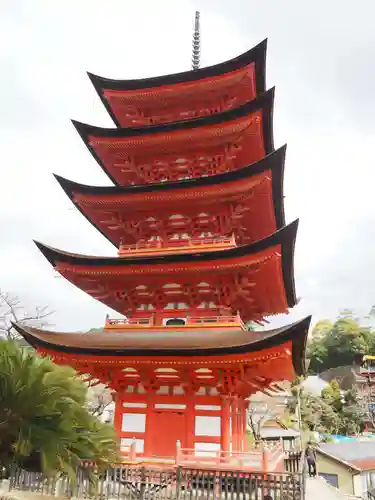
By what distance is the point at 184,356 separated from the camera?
11.0 meters

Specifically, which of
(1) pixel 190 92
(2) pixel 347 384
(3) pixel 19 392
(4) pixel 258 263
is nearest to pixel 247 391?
(4) pixel 258 263

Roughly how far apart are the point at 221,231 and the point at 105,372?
603 cm

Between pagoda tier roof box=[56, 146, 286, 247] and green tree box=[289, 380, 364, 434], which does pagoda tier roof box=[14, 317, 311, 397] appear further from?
green tree box=[289, 380, 364, 434]

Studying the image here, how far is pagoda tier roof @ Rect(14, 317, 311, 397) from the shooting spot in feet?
34.3

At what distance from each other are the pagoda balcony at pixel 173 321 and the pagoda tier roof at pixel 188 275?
0.43 m

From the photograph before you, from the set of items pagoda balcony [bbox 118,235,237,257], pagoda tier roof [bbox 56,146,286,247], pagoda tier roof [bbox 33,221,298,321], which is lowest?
pagoda tier roof [bbox 33,221,298,321]

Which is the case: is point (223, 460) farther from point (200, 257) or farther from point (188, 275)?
point (200, 257)

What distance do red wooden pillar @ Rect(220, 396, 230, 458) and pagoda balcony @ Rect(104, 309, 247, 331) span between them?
86.6 inches

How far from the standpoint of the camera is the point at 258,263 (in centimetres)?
1239

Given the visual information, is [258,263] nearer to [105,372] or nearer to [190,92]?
[105,372]

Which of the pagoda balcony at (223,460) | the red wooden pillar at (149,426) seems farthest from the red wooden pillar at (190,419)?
the red wooden pillar at (149,426)

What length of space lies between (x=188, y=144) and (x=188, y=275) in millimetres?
5431

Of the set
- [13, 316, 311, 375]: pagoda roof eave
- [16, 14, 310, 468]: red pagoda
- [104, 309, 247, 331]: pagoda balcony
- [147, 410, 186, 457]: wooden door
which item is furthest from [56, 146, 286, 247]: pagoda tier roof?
[147, 410, 186, 457]: wooden door

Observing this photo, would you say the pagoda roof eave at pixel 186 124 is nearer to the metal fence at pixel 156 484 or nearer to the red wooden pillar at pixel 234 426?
the red wooden pillar at pixel 234 426
